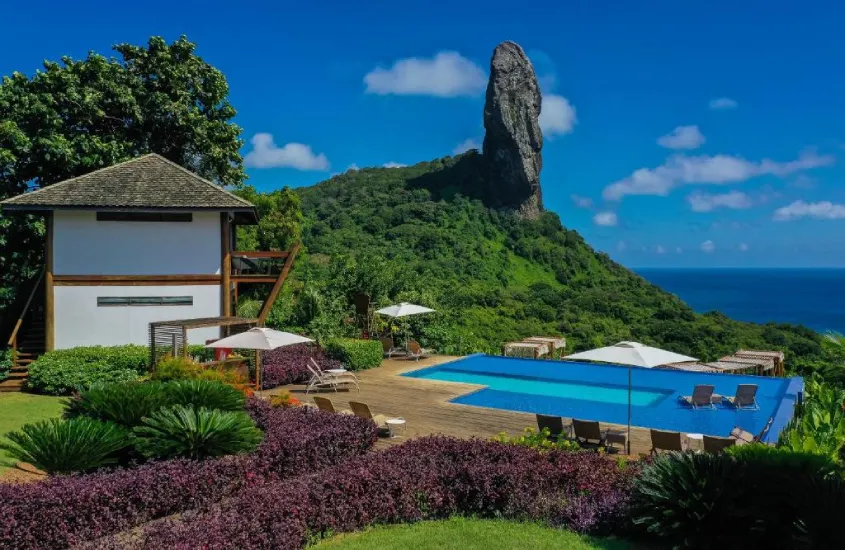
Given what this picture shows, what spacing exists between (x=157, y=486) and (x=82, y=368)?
10.8 m

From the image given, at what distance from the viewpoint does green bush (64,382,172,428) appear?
35.4 ft

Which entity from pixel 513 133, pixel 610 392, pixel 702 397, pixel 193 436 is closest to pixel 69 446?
pixel 193 436

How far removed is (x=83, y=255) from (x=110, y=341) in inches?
107

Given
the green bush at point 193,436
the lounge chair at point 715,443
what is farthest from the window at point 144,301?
the lounge chair at point 715,443

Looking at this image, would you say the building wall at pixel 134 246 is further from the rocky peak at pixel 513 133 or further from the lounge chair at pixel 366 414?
the rocky peak at pixel 513 133

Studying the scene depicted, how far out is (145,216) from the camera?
19.8 m

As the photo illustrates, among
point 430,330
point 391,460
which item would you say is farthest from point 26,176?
point 391,460

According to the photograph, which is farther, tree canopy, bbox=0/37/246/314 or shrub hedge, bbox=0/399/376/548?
tree canopy, bbox=0/37/246/314

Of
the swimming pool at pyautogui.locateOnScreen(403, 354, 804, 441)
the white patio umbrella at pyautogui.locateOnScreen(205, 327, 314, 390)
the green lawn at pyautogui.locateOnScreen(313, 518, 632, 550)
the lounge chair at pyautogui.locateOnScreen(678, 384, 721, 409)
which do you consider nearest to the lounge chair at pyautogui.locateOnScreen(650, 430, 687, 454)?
the swimming pool at pyautogui.locateOnScreen(403, 354, 804, 441)

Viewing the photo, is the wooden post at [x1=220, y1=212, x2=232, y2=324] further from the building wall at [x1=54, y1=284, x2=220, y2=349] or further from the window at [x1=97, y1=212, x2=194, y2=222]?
the window at [x1=97, y1=212, x2=194, y2=222]

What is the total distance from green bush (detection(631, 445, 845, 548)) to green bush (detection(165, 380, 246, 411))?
6.99 meters

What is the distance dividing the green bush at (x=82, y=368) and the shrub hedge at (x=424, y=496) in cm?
1092

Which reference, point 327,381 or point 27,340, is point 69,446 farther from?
point 27,340

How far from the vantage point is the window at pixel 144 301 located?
764 inches
